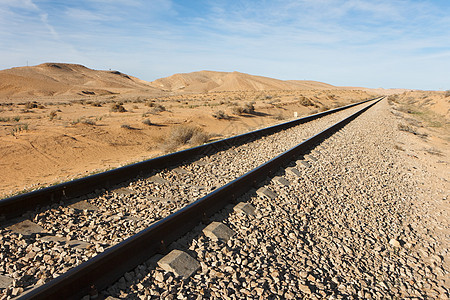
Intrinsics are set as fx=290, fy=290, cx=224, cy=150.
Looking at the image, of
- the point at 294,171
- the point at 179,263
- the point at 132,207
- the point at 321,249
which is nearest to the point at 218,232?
the point at 179,263

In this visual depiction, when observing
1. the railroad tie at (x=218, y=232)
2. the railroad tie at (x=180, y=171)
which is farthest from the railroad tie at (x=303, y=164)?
the railroad tie at (x=218, y=232)

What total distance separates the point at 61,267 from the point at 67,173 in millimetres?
6612

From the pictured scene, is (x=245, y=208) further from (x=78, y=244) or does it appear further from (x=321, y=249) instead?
(x=78, y=244)

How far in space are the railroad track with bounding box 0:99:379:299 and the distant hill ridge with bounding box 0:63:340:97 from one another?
258 ft

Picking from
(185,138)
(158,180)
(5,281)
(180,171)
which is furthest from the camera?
(185,138)

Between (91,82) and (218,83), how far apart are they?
200ft

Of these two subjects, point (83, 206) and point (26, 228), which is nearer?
point (26, 228)

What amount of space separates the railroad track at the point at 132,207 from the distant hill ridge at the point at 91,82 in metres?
78.5

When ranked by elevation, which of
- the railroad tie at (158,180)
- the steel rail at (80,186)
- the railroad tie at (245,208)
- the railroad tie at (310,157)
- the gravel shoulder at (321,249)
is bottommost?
the gravel shoulder at (321,249)

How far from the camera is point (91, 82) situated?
121m

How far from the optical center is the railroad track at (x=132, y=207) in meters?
2.90

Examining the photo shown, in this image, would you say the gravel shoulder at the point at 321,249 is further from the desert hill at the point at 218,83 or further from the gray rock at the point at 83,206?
the desert hill at the point at 218,83

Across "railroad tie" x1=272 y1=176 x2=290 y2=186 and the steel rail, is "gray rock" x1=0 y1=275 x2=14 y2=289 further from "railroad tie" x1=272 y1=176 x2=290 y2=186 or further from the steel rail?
"railroad tie" x1=272 y1=176 x2=290 y2=186

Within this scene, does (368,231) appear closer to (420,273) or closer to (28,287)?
(420,273)
